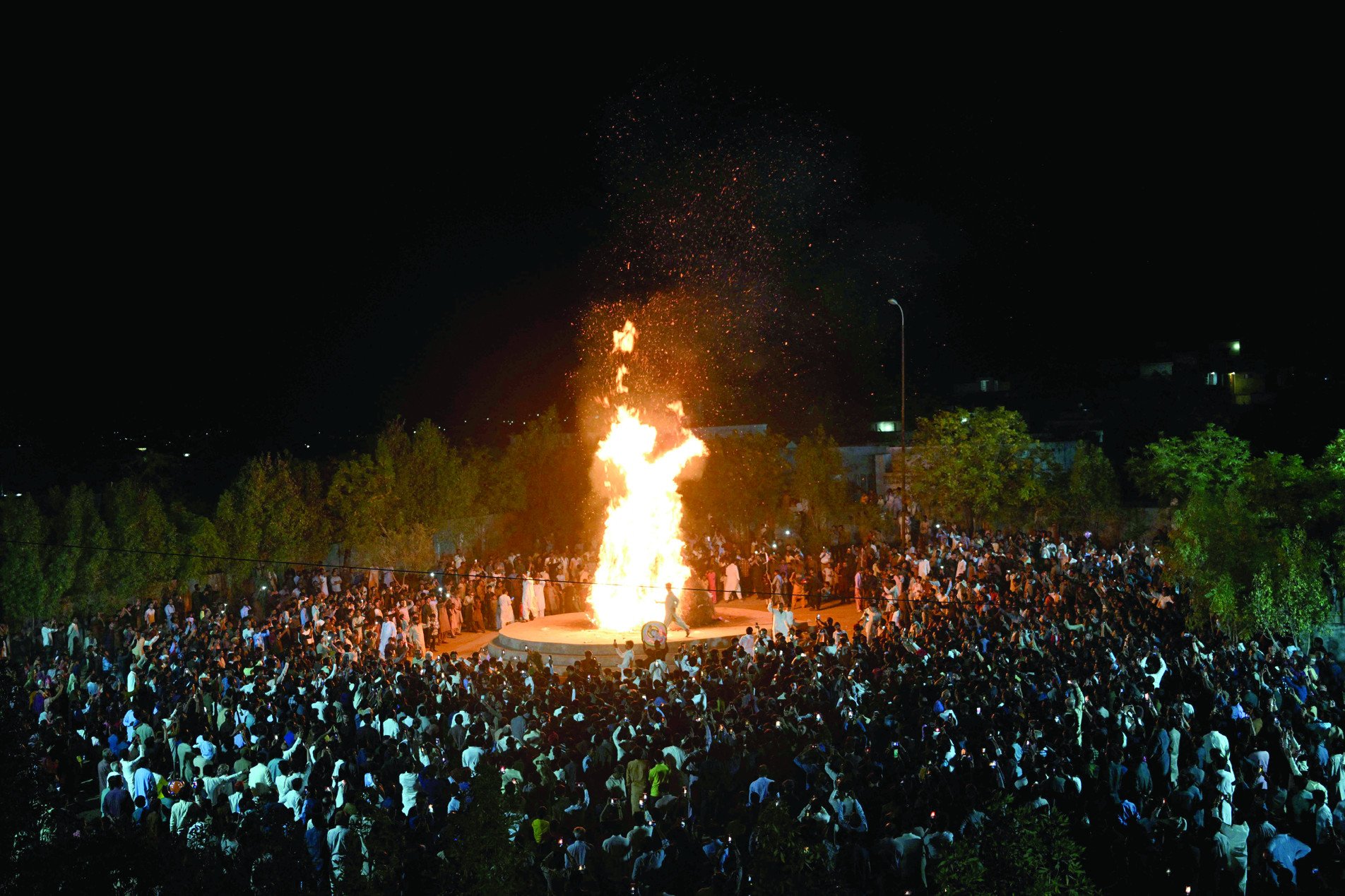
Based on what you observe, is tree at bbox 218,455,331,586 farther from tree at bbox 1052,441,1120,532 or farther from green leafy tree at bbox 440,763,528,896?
tree at bbox 1052,441,1120,532

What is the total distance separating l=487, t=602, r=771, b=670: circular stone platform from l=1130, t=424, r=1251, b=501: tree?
19.9 m

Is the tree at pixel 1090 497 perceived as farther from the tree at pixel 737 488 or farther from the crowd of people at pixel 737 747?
the crowd of people at pixel 737 747

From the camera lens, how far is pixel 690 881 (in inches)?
326

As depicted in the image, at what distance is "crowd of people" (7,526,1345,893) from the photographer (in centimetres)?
832

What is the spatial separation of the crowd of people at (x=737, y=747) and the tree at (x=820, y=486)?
2105 cm

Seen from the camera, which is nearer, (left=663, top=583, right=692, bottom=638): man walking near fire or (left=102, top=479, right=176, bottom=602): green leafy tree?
(left=663, top=583, right=692, bottom=638): man walking near fire

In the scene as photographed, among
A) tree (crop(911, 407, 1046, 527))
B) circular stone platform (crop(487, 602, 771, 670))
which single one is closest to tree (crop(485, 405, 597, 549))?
tree (crop(911, 407, 1046, 527))

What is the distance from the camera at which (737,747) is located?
1078cm

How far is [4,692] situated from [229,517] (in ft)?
47.1

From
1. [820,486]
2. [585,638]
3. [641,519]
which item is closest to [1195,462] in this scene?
[820,486]

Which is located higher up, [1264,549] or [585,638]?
[1264,549]

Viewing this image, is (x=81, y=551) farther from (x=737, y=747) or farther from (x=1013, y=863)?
(x=1013, y=863)

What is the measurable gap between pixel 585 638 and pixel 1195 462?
25144 millimetres

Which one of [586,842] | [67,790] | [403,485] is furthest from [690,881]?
[403,485]
